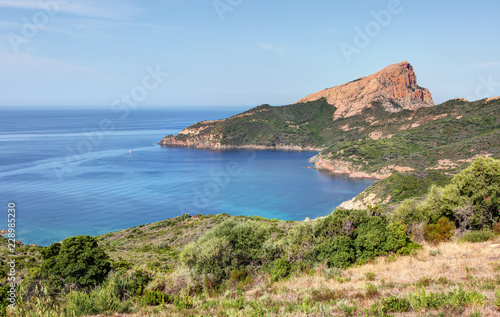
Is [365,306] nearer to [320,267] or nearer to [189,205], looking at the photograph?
[320,267]

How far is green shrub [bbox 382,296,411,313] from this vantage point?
7.62 metres

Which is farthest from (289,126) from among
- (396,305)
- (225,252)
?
(396,305)

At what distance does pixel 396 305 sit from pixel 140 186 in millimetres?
88082

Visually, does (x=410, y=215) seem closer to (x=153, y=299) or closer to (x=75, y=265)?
(x=153, y=299)

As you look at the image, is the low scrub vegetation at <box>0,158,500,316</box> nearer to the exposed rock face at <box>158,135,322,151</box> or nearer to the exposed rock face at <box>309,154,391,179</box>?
the exposed rock face at <box>309,154,391,179</box>

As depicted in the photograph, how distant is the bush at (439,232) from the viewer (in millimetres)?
17725

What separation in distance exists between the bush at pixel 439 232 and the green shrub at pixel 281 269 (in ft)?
26.8

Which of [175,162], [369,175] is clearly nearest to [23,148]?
[175,162]

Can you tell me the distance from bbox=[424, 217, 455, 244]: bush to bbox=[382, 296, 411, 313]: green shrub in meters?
11.3

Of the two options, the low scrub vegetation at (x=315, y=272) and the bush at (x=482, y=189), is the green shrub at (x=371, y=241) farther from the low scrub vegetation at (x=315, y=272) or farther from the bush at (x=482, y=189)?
the bush at (x=482, y=189)

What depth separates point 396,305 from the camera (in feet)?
25.1

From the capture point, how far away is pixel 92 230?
60.2 meters

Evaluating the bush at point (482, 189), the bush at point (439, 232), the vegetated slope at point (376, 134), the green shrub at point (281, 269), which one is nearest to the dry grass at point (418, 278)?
the green shrub at point (281, 269)

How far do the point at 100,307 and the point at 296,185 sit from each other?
87.4m
